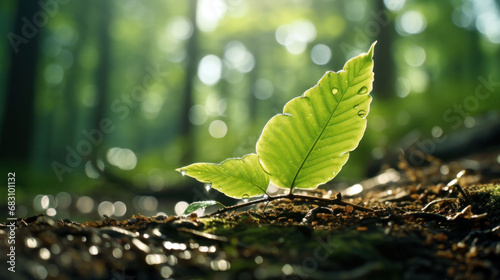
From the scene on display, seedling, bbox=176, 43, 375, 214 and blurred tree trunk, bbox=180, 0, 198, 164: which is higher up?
blurred tree trunk, bbox=180, 0, 198, 164

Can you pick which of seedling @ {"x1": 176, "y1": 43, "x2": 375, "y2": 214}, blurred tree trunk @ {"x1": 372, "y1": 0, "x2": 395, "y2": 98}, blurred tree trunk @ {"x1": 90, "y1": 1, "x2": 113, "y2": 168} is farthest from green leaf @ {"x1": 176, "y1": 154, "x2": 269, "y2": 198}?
blurred tree trunk @ {"x1": 90, "y1": 1, "x2": 113, "y2": 168}

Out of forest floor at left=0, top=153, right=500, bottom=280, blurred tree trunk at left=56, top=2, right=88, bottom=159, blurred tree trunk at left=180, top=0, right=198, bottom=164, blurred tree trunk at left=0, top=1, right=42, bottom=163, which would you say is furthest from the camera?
blurred tree trunk at left=56, top=2, right=88, bottom=159

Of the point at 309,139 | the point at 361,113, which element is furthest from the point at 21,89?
the point at 361,113

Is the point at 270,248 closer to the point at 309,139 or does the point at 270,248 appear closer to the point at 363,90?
the point at 309,139

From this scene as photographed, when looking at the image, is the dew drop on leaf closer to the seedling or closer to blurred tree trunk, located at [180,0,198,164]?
the seedling

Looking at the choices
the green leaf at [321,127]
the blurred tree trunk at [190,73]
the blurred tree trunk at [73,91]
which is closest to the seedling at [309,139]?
the green leaf at [321,127]

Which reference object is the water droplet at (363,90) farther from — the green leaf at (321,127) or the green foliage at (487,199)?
the green foliage at (487,199)

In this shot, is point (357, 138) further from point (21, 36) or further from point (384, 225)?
point (21, 36)
